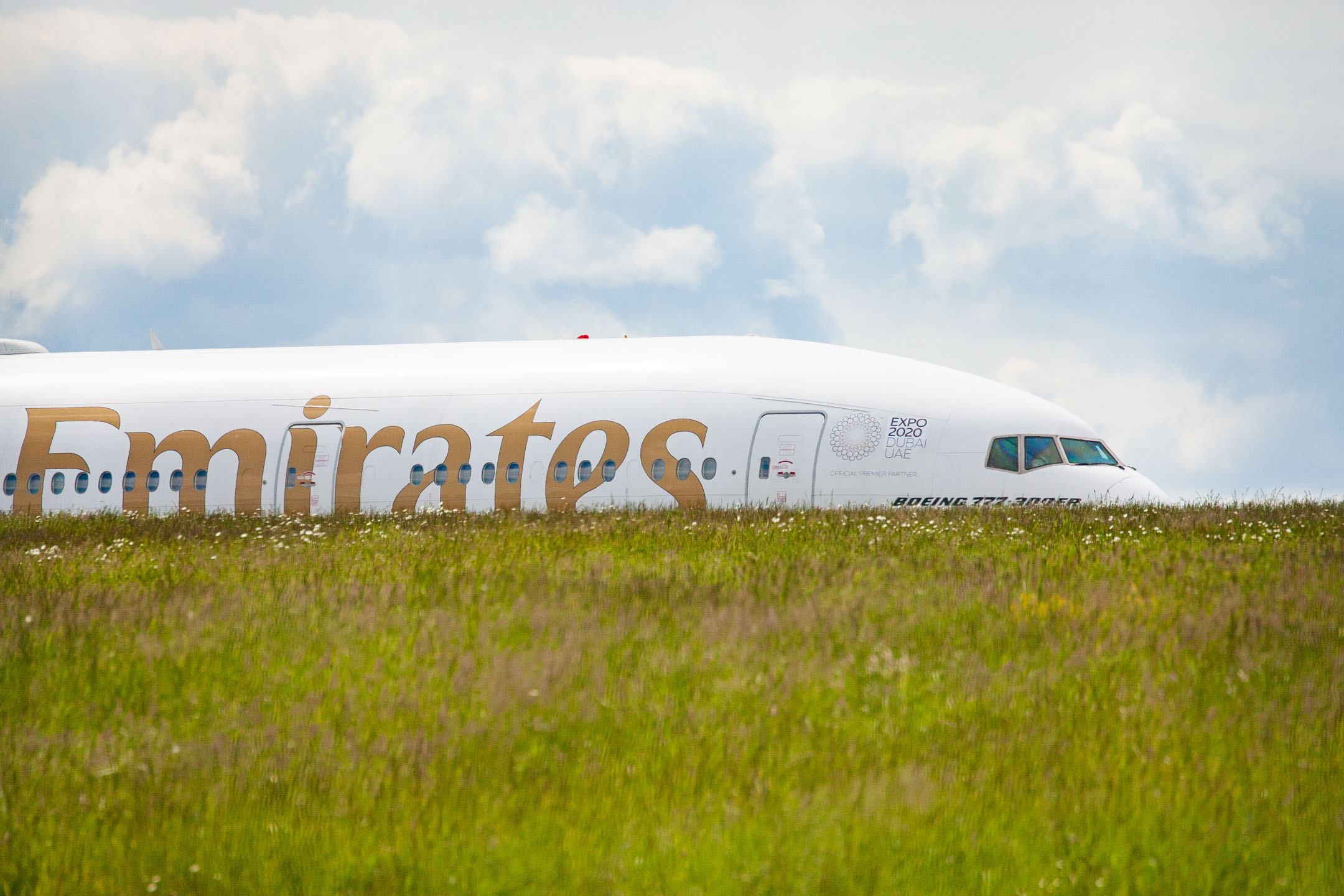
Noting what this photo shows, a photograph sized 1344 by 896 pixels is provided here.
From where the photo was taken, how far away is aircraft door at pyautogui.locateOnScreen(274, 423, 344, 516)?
2144cm

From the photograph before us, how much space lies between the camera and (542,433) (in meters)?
20.6

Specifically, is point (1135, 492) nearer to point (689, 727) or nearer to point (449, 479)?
point (449, 479)

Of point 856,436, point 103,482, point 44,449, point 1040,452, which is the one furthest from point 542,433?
point 44,449

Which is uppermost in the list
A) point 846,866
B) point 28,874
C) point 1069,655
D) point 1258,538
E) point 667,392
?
point 667,392

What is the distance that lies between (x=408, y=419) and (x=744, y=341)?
6.22m

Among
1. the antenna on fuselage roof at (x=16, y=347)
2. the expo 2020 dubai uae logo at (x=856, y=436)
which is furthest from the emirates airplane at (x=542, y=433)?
the antenna on fuselage roof at (x=16, y=347)

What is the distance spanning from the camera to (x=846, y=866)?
19.5 feet

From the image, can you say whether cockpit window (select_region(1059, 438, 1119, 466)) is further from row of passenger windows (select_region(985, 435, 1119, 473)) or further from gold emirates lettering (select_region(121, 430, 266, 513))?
gold emirates lettering (select_region(121, 430, 266, 513))

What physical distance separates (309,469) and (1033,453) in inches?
492

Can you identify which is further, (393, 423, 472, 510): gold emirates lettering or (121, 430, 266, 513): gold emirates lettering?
(121, 430, 266, 513): gold emirates lettering

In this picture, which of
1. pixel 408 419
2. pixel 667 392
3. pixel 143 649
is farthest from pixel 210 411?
pixel 143 649

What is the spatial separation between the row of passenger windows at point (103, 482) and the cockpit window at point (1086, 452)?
598 inches

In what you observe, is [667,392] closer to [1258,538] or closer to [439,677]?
[1258,538]

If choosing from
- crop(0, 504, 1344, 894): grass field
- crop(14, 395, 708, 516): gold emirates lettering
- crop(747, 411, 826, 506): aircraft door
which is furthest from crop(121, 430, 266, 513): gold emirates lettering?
crop(0, 504, 1344, 894): grass field
